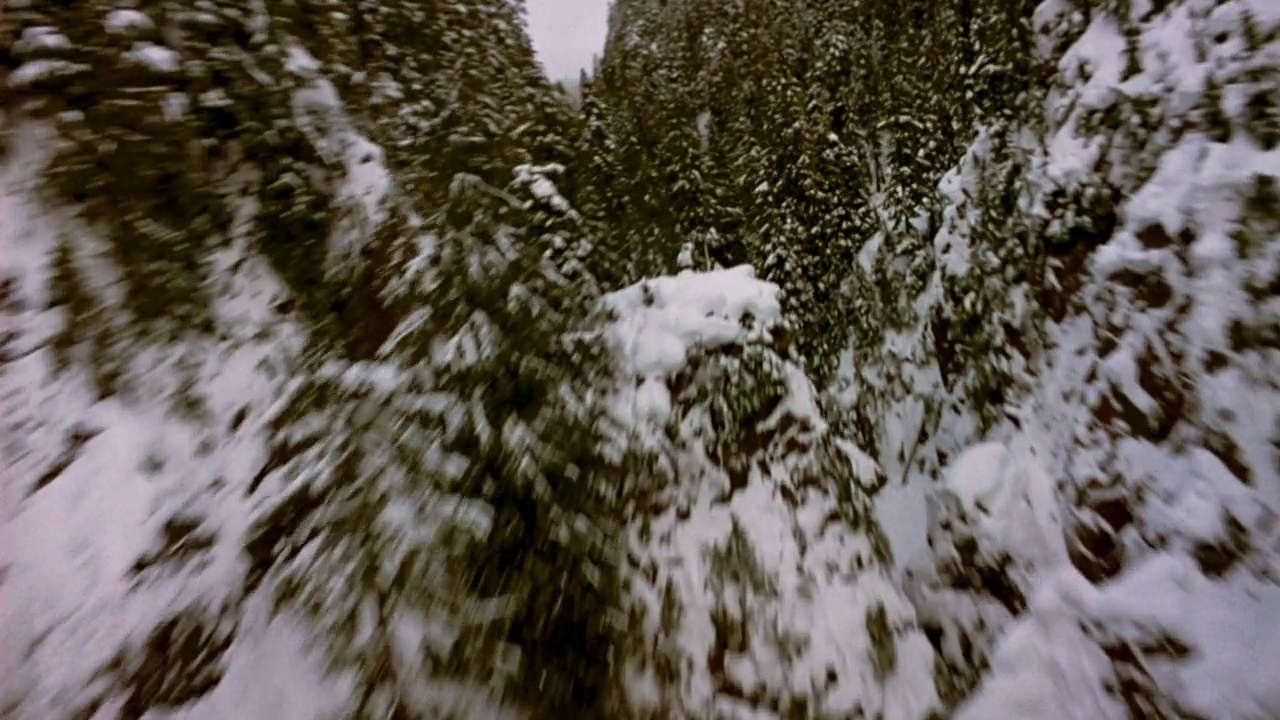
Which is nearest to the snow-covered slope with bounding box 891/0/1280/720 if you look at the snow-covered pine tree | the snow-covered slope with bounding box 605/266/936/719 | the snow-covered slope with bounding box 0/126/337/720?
the snow-covered slope with bounding box 605/266/936/719

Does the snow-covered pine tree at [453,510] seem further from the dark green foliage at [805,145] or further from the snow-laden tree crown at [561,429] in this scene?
the dark green foliage at [805,145]

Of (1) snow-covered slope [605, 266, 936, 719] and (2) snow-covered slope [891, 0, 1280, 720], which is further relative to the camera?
(1) snow-covered slope [605, 266, 936, 719]

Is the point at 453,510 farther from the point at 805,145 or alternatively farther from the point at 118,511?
the point at 805,145

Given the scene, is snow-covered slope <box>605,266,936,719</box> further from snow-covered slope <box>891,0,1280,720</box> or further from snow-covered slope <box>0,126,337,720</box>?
snow-covered slope <box>0,126,337,720</box>

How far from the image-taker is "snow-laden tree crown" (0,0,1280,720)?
11.5 feet

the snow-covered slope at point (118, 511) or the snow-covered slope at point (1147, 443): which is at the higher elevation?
the snow-covered slope at point (1147, 443)

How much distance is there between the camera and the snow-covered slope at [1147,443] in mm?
3381

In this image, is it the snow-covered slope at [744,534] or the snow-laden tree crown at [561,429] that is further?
the snow-covered slope at [744,534]

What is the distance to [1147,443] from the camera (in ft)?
14.1

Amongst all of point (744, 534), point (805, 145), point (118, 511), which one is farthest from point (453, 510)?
point (805, 145)

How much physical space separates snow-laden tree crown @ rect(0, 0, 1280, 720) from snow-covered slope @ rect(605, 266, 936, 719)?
36mm

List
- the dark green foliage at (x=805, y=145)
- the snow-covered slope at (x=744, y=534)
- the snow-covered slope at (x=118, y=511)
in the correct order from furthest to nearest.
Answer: the dark green foliage at (x=805, y=145) < the snow-covered slope at (x=744, y=534) < the snow-covered slope at (x=118, y=511)

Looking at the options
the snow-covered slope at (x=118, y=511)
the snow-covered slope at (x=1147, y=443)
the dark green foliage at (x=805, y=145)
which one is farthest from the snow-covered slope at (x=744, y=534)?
the dark green foliage at (x=805, y=145)

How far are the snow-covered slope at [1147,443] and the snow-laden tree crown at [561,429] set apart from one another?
3cm
